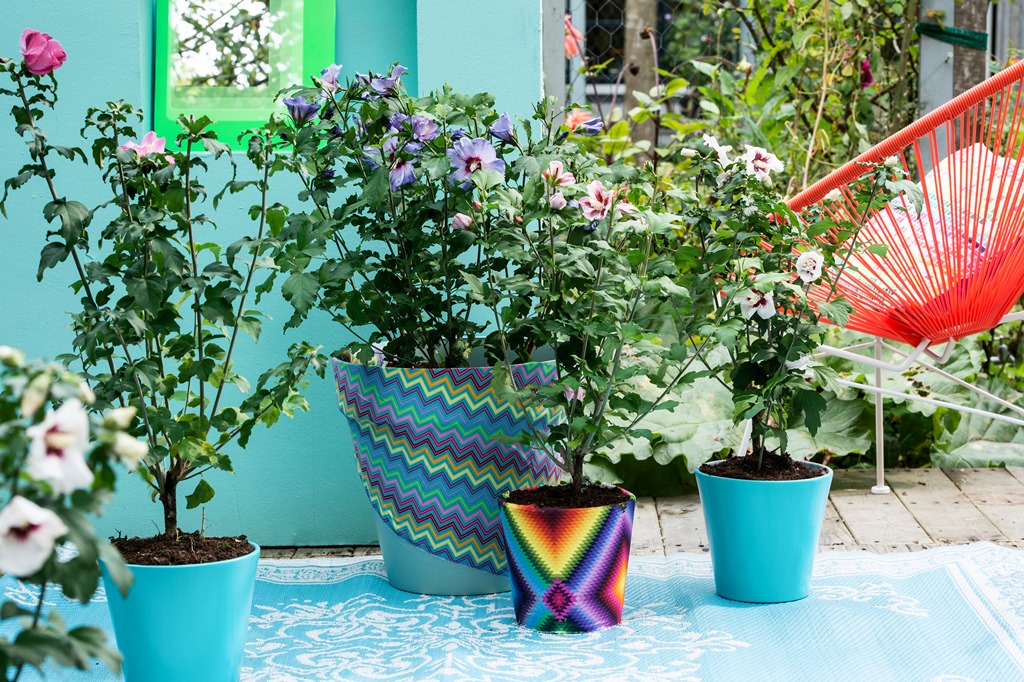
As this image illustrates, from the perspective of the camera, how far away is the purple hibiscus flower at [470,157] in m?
1.60

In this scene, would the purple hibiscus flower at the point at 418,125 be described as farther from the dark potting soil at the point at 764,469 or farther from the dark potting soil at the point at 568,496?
the dark potting soil at the point at 764,469

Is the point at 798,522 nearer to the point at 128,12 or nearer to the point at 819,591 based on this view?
the point at 819,591

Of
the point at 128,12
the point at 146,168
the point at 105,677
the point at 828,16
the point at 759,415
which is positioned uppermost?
the point at 828,16

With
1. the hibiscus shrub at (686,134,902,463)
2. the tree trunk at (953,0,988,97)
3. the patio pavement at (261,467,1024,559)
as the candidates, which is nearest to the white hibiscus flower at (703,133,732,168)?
the hibiscus shrub at (686,134,902,463)

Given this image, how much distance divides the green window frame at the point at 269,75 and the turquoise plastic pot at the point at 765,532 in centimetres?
118

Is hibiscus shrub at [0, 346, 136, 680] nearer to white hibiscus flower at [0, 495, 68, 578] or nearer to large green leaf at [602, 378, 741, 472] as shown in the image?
white hibiscus flower at [0, 495, 68, 578]

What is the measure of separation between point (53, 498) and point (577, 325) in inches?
37.2

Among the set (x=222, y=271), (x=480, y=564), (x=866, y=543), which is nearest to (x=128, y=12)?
(x=222, y=271)

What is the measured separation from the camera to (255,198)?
2152 millimetres

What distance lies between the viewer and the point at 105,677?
154cm

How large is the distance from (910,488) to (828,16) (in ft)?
4.84

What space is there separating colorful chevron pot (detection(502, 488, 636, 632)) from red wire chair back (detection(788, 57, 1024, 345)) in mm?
641

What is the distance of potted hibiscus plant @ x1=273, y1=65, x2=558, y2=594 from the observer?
65.7 inches

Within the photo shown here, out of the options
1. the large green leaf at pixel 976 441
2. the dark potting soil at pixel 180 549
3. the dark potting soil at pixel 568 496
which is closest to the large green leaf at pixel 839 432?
the large green leaf at pixel 976 441
